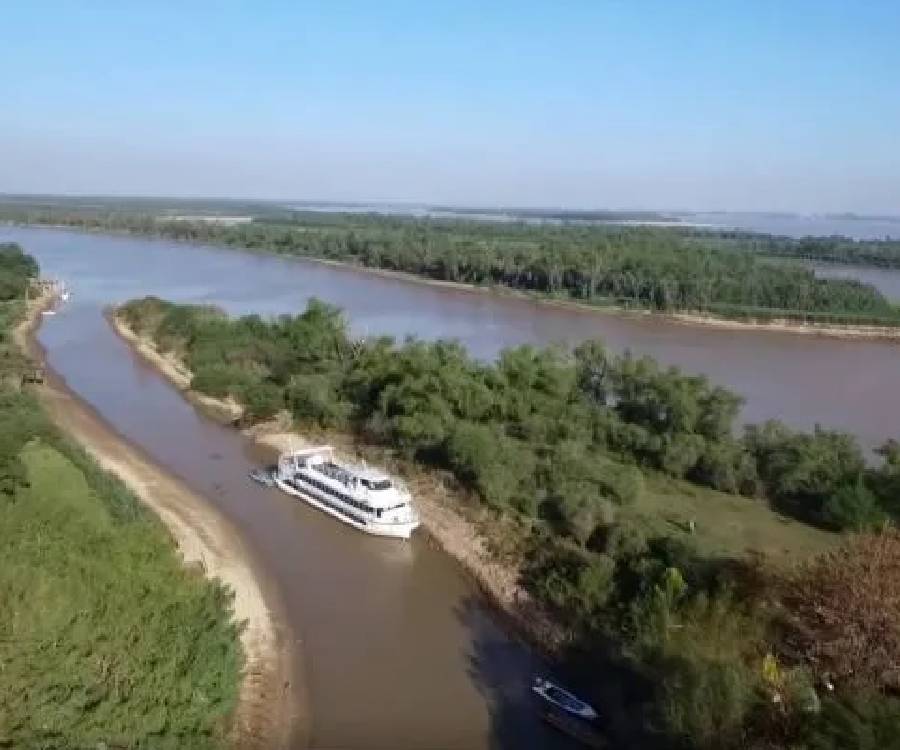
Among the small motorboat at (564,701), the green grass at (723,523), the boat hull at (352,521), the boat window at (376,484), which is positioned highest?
the boat window at (376,484)

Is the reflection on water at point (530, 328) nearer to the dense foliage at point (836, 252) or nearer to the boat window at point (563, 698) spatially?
the dense foliage at point (836, 252)

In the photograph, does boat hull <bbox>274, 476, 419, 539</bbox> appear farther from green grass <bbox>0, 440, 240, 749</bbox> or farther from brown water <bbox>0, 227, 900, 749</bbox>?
green grass <bbox>0, 440, 240, 749</bbox>

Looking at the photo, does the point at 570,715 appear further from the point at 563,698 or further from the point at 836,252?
the point at 836,252

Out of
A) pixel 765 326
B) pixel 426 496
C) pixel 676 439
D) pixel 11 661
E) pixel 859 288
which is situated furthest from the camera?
pixel 859 288

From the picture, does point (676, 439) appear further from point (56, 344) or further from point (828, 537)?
point (56, 344)

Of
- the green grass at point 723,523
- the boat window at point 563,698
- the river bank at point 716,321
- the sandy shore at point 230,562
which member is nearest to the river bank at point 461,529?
the boat window at point 563,698

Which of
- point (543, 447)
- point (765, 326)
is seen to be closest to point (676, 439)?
point (543, 447)

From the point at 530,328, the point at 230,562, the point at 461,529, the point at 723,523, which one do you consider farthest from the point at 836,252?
the point at 230,562
